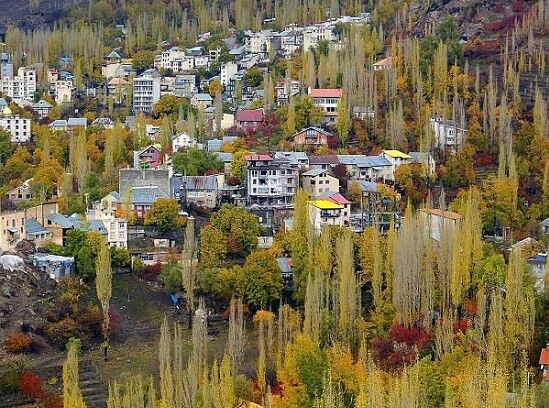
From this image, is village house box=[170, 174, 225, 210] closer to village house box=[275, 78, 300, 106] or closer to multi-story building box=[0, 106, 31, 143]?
village house box=[275, 78, 300, 106]

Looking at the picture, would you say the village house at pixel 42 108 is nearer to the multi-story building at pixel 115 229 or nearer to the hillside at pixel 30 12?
the multi-story building at pixel 115 229

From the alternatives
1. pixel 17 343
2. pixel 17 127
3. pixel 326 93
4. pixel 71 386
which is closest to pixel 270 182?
pixel 326 93

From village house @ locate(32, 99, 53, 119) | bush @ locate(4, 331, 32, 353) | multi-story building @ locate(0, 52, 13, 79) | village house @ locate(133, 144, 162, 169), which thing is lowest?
bush @ locate(4, 331, 32, 353)

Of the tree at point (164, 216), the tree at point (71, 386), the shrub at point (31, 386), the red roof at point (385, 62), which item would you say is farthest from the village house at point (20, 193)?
the red roof at point (385, 62)

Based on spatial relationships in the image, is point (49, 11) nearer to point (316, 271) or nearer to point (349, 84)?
point (349, 84)

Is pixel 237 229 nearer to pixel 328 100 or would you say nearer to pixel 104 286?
pixel 104 286

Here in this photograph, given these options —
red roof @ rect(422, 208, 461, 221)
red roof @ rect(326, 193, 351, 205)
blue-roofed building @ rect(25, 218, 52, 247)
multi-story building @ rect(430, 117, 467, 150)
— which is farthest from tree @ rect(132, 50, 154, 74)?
red roof @ rect(422, 208, 461, 221)
